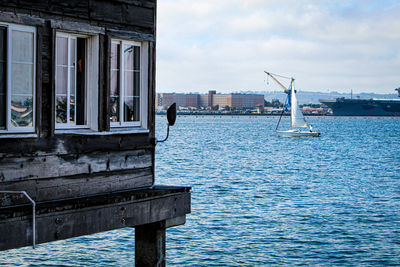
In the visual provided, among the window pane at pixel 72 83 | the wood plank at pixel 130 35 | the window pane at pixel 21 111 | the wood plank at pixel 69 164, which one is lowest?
the wood plank at pixel 69 164

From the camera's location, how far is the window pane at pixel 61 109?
857cm

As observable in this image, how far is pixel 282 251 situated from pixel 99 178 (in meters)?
12.7

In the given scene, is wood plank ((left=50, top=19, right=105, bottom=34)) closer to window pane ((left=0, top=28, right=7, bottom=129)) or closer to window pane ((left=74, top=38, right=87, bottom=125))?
window pane ((left=74, top=38, right=87, bottom=125))

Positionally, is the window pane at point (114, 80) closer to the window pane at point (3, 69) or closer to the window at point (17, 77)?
the window at point (17, 77)

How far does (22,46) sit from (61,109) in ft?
3.66

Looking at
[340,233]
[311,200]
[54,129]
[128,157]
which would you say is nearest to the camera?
[54,129]

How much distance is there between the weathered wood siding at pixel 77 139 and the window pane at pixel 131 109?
0.23m

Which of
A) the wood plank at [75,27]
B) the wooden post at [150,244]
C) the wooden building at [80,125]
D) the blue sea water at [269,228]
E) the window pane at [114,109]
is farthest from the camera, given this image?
the blue sea water at [269,228]

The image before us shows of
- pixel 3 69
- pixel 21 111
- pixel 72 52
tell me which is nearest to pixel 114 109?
pixel 72 52

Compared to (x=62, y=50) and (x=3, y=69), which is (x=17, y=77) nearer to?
(x=3, y=69)

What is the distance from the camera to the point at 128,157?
9602 millimetres

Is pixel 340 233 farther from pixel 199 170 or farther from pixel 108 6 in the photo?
pixel 199 170

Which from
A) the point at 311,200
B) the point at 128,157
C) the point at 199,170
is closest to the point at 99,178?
the point at 128,157

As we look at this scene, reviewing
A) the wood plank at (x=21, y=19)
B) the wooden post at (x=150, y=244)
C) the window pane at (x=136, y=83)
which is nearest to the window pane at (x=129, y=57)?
the window pane at (x=136, y=83)
